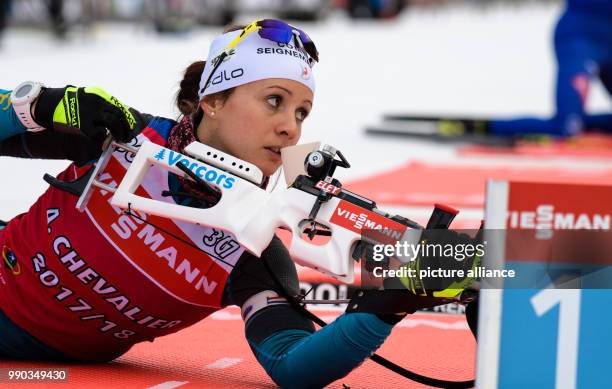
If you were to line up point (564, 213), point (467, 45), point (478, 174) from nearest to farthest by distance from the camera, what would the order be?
point (564, 213), point (478, 174), point (467, 45)

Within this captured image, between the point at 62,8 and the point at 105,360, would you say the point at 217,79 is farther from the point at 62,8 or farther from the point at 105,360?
the point at 62,8

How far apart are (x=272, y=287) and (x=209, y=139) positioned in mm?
415

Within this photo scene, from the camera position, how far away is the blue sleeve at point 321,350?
284cm

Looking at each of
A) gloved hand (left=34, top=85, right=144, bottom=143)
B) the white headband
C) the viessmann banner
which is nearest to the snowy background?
gloved hand (left=34, top=85, right=144, bottom=143)

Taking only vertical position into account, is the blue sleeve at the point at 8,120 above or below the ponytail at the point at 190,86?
below

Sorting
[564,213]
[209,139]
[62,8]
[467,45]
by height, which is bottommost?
[564,213]

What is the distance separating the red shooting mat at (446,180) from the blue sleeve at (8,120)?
4.01m

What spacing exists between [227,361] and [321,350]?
0.69 meters

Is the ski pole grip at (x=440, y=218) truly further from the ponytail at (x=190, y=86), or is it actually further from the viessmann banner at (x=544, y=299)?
the ponytail at (x=190, y=86)

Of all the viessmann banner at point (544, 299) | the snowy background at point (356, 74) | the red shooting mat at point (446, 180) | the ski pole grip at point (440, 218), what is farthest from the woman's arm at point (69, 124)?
the red shooting mat at point (446, 180)

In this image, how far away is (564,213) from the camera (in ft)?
8.38

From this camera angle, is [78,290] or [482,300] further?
[78,290]

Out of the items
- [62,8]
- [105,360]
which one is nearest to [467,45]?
[62,8]

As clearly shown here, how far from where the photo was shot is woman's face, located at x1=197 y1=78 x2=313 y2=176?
312cm
